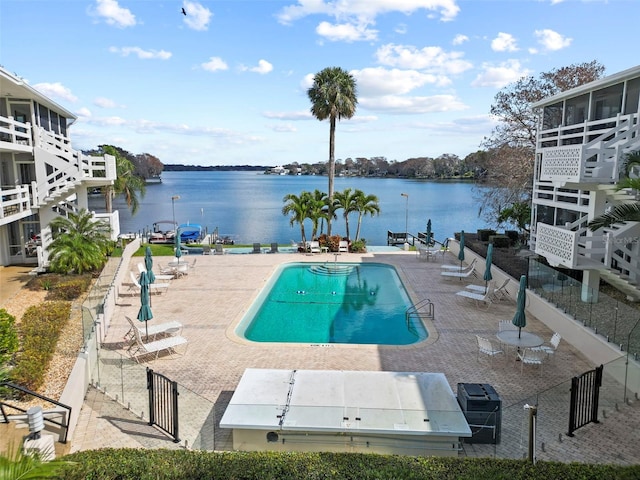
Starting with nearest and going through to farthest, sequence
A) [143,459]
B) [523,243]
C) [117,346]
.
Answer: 1. [143,459]
2. [117,346]
3. [523,243]

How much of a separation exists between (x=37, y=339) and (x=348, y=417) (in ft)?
30.9

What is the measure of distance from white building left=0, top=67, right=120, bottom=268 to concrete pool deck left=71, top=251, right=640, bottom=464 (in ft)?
19.5

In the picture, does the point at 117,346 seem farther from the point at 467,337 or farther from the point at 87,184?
the point at 87,184

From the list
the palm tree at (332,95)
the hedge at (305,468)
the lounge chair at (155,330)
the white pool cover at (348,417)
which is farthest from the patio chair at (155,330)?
the palm tree at (332,95)

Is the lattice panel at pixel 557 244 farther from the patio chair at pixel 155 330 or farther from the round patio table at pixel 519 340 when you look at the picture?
the patio chair at pixel 155 330

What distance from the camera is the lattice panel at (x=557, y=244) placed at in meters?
14.7

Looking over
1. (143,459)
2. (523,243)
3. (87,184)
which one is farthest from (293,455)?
(523,243)

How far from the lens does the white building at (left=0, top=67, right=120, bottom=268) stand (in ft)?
66.8

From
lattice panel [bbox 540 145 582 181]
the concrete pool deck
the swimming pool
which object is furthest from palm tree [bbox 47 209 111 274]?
lattice panel [bbox 540 145 582 181]

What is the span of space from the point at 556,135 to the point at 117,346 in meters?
18.9

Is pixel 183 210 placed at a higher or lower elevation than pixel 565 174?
lower

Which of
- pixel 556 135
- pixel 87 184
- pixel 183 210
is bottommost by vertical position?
pixel 183 210

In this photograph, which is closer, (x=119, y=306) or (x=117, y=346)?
(x=117, y=346)

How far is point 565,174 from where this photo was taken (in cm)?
1562
